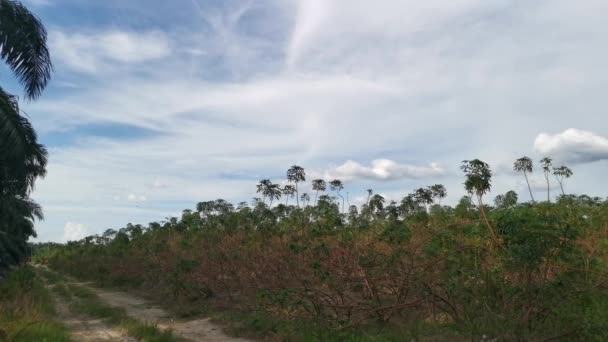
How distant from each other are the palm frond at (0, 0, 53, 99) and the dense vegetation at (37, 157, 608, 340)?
23.2 ft

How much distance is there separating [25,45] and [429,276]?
998 centimetres

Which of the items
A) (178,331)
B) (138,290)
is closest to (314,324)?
(178,331)

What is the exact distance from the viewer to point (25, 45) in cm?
1089

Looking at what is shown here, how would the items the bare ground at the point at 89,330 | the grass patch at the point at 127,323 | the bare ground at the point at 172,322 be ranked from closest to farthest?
the grass patch at the point at 127,323 → the bare ground at the point at 89,330 → the bare ground at the point at 172,322

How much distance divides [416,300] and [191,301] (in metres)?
8.40

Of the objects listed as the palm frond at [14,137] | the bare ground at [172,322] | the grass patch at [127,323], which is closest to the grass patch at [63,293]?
the grass patch at [127,323]

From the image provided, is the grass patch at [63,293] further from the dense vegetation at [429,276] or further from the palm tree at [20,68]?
the palm tree at [20,68]

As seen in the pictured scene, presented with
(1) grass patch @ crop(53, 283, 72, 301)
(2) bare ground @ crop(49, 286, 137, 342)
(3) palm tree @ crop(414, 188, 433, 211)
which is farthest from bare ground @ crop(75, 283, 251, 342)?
(3) palm tree @ crop(414, 188, 433, 211)

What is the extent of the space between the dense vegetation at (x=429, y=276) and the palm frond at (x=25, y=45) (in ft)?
23.2

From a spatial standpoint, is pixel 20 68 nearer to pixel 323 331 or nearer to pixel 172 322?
pixel 172 322

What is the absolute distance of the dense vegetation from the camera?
741cm

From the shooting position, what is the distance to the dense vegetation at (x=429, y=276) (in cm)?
741

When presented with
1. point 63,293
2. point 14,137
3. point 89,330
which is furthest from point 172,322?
point 63,293

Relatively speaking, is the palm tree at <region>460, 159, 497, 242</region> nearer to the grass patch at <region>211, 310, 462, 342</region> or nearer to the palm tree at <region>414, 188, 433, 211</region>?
the grass patch at <region>211, 310, 462, 342</region>
